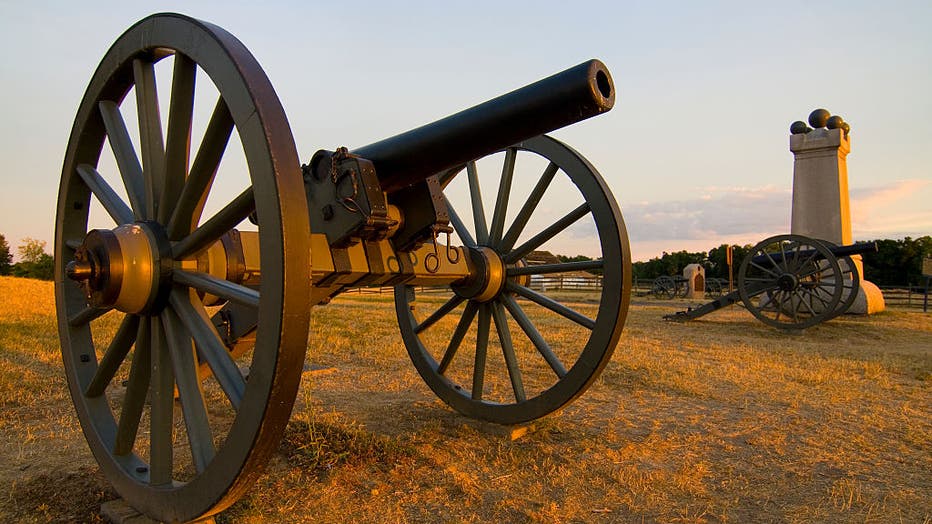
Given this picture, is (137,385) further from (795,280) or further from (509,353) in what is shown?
(795,280)

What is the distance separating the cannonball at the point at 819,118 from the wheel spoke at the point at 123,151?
17.0m

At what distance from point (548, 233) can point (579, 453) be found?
1.55 metres

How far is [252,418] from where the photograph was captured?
1.90 m

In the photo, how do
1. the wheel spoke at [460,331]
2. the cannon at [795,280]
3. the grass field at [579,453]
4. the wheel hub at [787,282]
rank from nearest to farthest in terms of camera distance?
the grass field at [579,453] → the wheel spoke at [460,331] → the cannon at [795,280] → the wheel hub at [787,282]

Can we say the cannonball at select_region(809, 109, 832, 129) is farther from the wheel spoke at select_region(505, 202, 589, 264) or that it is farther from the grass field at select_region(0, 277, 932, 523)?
the wheel spoke at select_region(505, 202, 589, 264)

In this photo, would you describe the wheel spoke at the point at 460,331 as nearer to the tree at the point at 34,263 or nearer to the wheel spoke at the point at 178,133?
the wheel spoke at the point at 178,133

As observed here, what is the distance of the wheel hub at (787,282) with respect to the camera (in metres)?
12.7

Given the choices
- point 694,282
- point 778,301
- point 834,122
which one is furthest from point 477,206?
point 694,282

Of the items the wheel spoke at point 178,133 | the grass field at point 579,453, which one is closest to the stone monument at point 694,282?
the grass field at point 579,453

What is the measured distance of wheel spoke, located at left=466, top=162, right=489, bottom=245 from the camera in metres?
4.77

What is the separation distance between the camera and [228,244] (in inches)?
113

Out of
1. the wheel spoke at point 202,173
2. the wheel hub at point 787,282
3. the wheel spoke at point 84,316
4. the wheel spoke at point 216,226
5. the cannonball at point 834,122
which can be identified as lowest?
the wheel spoke at point 84,316

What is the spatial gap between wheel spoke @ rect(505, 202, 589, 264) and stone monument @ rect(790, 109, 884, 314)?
13662 millimetres

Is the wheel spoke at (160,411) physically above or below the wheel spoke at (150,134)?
below
